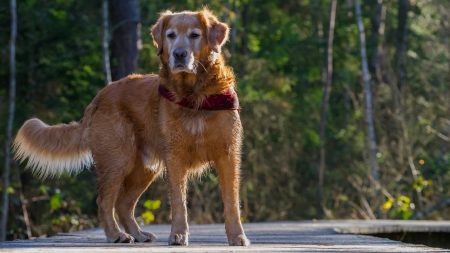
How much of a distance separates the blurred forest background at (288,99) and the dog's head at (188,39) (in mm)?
7364

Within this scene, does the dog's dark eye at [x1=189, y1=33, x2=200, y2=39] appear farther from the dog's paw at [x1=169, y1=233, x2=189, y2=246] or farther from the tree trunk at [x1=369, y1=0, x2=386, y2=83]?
the tree trunk at [x1=369, y1=0, x2=386, y2=83]

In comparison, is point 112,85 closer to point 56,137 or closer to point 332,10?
point 56,137

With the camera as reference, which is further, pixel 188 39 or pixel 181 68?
pixel 188 39

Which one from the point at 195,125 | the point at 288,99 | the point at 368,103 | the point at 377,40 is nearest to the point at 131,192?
the point at 195,125

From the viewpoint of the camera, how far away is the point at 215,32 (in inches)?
319

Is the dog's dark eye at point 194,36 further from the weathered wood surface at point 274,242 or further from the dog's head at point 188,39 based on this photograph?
the weathered wood surface at point 274,242

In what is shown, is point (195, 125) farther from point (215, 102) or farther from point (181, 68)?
point (181, 68)

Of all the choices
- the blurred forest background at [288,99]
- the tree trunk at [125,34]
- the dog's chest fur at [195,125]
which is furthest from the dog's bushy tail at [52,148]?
the tree trunk at [125,34]

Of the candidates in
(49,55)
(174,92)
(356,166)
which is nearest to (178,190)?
(174,92)

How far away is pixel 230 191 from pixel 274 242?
0.83m

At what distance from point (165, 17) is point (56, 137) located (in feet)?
5.32

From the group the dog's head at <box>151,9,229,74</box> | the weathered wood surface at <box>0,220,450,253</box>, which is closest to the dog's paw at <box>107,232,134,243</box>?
the weathered wood surface at <box>0,220,450,253</box>

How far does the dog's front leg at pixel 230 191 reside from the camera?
7859mm

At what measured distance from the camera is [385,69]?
101ft
